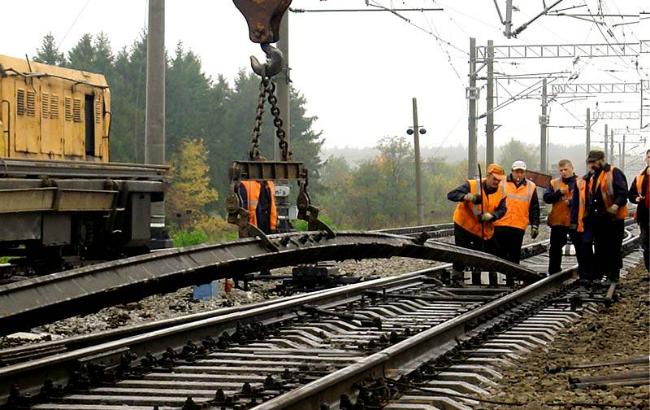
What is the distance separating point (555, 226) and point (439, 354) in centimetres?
706

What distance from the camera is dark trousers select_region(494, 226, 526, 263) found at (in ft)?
46.0

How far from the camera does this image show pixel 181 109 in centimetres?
7325

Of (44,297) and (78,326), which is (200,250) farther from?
(78,326)

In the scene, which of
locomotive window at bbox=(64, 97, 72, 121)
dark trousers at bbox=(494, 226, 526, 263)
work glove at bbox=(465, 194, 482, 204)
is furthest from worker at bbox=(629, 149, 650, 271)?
locomotive window at bbox=(64, 97, 72, 121)

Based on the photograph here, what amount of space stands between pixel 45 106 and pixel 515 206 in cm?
819

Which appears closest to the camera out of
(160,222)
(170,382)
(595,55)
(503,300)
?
(170,382)

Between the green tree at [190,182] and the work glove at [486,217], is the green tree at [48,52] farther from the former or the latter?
the work glove at [486,217]

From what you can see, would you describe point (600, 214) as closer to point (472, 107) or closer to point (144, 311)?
point (144, 311)

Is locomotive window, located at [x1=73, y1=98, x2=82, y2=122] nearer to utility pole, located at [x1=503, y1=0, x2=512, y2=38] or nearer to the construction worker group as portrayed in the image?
the construction worker group

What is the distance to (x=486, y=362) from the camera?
8008mm

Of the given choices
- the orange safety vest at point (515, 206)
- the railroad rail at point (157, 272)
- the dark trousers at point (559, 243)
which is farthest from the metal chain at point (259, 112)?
the dark trousers at point (559, 243)

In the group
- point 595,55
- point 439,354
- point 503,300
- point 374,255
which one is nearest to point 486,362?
point 439,354

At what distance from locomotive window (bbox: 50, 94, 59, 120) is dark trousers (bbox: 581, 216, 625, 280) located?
352 inches

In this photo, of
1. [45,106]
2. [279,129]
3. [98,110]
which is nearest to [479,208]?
[279,129]
